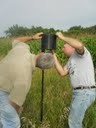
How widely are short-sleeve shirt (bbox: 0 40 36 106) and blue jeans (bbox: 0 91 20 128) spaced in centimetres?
13

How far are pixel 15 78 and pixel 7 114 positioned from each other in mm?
555

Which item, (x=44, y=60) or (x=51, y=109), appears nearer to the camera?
(x=44, y=60)

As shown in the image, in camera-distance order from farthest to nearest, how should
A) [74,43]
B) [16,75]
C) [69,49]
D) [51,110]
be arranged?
[51,110] → [69,49] → [74,43] → [16,75]

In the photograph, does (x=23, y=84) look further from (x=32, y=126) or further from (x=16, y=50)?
(x=32, y=126)

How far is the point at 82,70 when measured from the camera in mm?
6688

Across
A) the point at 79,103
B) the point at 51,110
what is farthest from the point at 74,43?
the point at 51,110

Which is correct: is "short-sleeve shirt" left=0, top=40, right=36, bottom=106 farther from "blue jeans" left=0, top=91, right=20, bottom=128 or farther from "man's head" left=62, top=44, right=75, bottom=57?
"man's head" left=62, top=44, right=75, bottom=57

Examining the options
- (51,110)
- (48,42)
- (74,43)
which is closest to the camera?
(74,43)

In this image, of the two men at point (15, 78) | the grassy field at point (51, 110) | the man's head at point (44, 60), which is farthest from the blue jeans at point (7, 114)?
the grassy field at point (51, 110)

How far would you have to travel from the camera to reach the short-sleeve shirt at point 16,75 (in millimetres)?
5969

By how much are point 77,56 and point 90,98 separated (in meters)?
0.67

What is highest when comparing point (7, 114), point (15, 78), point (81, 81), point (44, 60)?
point (44, 60)

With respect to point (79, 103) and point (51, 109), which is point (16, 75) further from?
point (51, 109)

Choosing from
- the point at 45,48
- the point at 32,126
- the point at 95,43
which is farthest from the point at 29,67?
the point at 95,43
